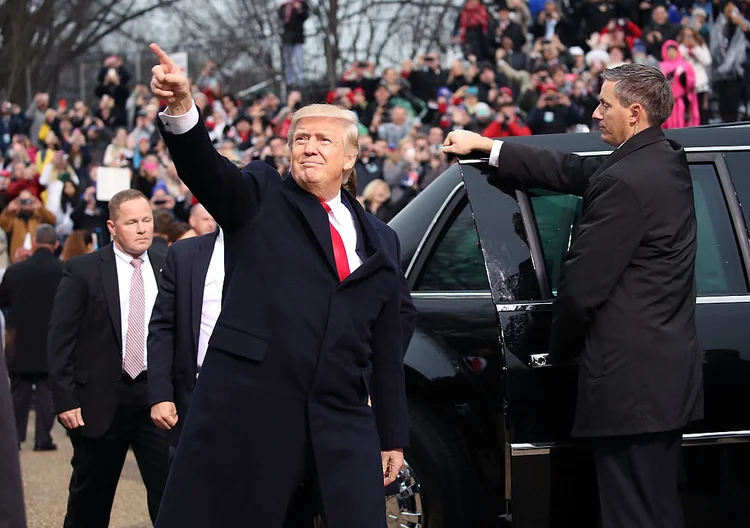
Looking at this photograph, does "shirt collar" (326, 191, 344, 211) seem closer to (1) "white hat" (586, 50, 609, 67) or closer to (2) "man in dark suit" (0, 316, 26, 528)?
(2) "man in dark suit" (0, 316, 26, 528)

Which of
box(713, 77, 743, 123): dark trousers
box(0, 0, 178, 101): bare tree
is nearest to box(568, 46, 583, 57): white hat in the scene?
box(713, 77, 743, 123): dark trousers

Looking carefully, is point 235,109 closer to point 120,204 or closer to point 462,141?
point 120,204

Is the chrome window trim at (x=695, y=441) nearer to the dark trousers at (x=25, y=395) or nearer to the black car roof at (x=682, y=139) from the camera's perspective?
the black car roof at (x=682, y=139)

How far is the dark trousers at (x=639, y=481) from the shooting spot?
4215 millimetres

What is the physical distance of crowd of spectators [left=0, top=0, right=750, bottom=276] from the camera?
47.5 feet

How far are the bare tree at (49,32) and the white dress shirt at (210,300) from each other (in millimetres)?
A: 29174

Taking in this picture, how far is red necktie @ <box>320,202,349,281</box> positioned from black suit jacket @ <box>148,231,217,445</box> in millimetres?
1444

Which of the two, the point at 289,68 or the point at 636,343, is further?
the point at 289,68

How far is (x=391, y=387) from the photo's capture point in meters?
3.82

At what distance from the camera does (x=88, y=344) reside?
18.5 ft

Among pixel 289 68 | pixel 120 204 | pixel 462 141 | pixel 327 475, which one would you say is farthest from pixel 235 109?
pixel 327 475

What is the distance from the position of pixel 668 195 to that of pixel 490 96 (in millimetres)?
11449

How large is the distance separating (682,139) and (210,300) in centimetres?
207

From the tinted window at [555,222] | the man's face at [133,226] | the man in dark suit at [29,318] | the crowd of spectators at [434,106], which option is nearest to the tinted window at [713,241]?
the tinted window at [555,222]
